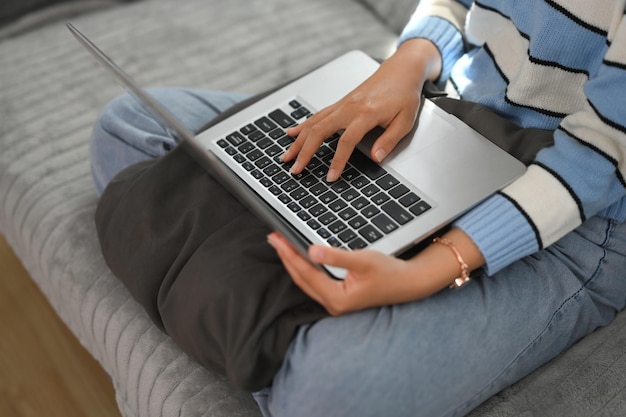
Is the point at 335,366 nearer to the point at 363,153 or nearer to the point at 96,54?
the point at 363,153

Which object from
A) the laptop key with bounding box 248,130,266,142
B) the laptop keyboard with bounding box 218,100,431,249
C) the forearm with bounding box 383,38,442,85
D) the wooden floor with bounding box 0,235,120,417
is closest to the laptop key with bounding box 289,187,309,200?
the laptop keyboard with bounding box 218,100,431,249

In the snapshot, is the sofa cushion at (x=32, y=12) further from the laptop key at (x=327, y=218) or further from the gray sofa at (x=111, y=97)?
the laptop key at (x=327, y=218)

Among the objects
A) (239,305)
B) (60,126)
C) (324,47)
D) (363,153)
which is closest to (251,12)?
(324,47)

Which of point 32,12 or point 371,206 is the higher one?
point 371,206

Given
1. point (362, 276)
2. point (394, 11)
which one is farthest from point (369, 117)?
point (394, 11)

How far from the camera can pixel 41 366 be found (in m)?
1.27

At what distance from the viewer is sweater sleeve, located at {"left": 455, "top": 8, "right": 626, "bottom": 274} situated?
0.75 metres

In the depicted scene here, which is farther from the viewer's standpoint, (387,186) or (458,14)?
(458,14)

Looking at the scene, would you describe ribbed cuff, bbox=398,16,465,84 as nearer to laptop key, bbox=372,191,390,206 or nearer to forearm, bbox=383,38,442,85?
forearm, bbox=383,38,442,85

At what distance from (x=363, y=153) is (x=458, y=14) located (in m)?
0.31

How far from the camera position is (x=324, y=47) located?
4.50ft

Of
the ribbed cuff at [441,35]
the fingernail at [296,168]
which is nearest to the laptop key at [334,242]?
the fingernail at [296,168]

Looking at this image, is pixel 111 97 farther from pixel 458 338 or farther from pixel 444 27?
pixel 458 338

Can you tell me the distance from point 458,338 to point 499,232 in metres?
0.12
